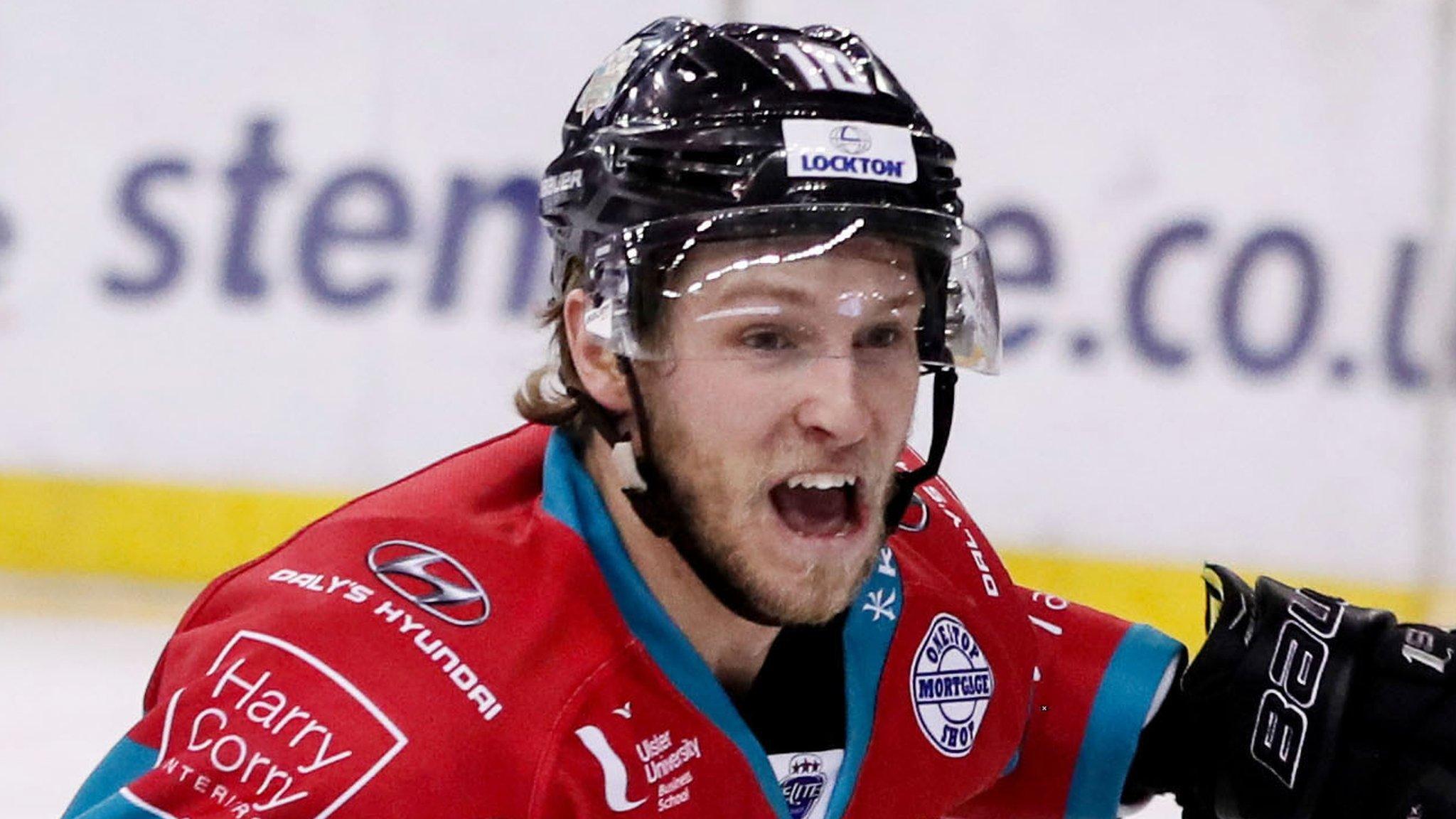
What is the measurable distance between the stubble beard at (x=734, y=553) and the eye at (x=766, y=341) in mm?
98

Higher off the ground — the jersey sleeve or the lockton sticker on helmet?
the lockton sticker on helmet

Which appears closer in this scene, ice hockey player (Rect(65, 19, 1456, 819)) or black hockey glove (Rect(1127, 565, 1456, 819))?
ice hockey player (Rect(65, 19, 1456, 819))

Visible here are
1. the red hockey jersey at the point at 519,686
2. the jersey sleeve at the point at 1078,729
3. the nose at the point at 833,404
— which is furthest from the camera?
the jersey sleeve at the point at 1078,729

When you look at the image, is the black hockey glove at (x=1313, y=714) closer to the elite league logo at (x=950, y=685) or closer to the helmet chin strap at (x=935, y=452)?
the elite league logo at (x=950, y=685)

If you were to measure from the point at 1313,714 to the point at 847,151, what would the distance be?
0.77 m

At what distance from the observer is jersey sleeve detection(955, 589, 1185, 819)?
87.9 inches

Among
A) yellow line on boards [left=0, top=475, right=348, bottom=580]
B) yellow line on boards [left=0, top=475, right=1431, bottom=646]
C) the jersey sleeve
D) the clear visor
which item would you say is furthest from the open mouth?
yellow line on boards [left=0, top=475, right=348, bottom=580]

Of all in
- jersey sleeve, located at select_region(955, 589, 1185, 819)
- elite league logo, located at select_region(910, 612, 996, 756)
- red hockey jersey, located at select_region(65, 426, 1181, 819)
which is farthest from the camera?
jersey sleeve, located at select_region(955, 589, 1185, 819)

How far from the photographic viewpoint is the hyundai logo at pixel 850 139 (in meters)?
1.77

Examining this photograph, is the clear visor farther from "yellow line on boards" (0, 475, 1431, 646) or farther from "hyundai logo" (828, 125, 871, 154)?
"yellow line on boards" (0, 475, 1431, 646)

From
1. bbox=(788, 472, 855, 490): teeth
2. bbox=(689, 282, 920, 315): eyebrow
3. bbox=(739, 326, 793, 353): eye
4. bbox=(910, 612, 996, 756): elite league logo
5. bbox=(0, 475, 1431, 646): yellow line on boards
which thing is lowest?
bbox=(0, 475, 1431, 646): yellow line on boards

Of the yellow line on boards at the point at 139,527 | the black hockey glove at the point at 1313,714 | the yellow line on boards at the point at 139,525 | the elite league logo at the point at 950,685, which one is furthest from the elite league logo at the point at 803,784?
the yellow line on boards at the point at 139,525

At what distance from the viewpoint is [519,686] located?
169 cm

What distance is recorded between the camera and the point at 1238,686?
7.03 ft
